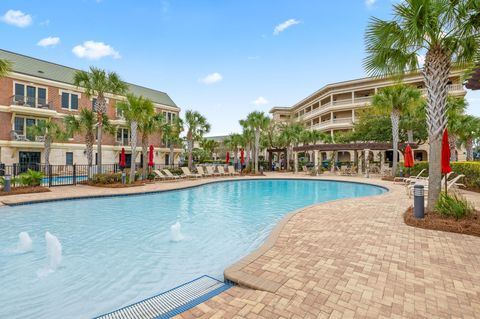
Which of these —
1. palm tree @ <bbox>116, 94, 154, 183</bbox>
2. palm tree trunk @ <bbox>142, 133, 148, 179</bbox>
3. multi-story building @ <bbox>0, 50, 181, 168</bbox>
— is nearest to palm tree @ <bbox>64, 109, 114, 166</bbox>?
palm tree @ <bbox>116, 94, 154, 183</bbox>

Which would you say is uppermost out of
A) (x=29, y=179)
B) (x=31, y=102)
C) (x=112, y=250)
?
(x=31, y=102)

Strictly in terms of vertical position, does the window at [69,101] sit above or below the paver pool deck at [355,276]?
above

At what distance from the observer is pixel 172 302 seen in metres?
3.23

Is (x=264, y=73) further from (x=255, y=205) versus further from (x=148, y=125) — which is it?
(x=255, y=205)

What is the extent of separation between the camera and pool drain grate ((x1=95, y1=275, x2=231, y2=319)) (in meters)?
2.99

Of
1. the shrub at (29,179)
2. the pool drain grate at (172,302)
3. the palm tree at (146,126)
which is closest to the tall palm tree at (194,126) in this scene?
the palm tree at (146,126)

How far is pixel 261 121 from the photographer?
2612cm

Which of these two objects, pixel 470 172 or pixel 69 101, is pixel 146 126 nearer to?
pixel 69 101

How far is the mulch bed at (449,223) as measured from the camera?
5645 millimetres

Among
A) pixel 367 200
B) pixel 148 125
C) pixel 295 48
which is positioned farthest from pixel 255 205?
pixel 295 48

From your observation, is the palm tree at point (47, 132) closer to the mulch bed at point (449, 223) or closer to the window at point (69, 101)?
the window at point (69, 101)

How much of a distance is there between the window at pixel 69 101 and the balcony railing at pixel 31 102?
1.50 meters

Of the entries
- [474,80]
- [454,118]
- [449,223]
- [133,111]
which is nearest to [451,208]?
[449,223]

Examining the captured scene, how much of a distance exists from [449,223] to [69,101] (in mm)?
31005
